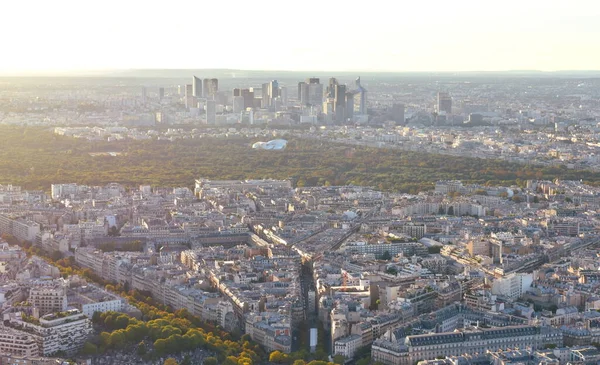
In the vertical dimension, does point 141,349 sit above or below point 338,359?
above

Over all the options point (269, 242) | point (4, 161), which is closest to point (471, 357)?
point (269, 242)

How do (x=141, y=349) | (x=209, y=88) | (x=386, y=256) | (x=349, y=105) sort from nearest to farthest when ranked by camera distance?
1. (x=141, y=349)
2. (x=386, y=256)
3. (x=349, y=105)
4. (x=209, y=88)

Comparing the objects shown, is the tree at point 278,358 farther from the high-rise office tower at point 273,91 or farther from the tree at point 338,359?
the high-rise office tower at point 273,91

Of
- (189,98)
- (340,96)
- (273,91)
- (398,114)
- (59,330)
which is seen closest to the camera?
(59,330)

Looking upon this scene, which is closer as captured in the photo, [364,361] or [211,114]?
[364,361]

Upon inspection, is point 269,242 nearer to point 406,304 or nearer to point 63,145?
point 406,304

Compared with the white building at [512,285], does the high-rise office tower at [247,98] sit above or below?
below

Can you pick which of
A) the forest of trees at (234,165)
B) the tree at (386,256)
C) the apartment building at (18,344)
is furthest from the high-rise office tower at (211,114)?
the apartment building at (18,344)

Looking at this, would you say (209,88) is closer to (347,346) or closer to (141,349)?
(347,346)

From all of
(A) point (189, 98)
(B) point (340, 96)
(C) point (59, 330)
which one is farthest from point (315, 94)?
(C) point (59, 330)
